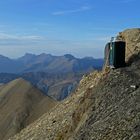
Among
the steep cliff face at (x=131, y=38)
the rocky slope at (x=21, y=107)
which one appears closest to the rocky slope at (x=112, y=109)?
the steep cliff face at (x=131, y=38)

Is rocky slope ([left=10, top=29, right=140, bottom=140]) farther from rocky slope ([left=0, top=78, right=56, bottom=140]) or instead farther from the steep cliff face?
rocky slope ([left=0, top=78, right=56, bottom=140])

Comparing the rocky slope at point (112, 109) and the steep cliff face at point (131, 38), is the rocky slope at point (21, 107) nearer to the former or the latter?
the steep cliff face at point (131, 38)

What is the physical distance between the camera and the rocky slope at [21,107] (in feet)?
457

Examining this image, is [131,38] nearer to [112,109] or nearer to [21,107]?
[112,109]

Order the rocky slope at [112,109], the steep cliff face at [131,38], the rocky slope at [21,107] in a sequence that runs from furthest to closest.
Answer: the rocky slope at [21,107]
the steep cliff face at [131,38]
the rocky slope at [112,109]

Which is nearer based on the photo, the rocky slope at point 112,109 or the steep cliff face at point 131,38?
the rocky slope at point 112,109

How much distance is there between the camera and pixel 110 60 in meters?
27.3

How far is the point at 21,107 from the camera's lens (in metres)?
154

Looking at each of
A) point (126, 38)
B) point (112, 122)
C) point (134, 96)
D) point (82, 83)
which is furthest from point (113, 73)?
point (82, 83)

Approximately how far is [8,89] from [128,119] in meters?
180

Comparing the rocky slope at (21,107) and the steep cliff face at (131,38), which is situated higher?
the steep cliff face at (131,38)

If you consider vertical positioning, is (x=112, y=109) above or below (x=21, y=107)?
above

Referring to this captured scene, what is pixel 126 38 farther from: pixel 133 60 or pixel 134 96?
pixel 134 96

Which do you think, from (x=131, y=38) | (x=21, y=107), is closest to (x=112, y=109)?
(x=131, y=38)
